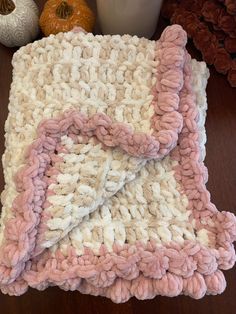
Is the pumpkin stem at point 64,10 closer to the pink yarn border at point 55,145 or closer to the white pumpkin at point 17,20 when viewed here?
the white pumpkin at point 17,20

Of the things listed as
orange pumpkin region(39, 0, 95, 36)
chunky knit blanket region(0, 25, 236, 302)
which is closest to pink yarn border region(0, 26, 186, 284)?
chunky knit blanket region(0, 25, 236, 302)

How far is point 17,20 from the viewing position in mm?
616

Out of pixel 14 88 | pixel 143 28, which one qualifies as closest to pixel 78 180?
pixel 14 88

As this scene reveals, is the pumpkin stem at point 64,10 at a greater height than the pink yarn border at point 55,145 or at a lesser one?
greater

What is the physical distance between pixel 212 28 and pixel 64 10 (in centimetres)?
21

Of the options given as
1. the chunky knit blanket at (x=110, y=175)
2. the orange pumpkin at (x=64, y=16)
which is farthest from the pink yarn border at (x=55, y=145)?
the orange pumpkin at (x=64, y=16)

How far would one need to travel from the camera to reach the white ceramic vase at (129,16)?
59 centimetres

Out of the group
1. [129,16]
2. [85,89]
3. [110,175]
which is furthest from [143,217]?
[129,16]

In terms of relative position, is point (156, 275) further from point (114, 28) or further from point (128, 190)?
point (114, 28)

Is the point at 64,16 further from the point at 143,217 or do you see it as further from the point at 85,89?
the point at 143,217

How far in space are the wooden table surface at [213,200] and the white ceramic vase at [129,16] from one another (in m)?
0.07

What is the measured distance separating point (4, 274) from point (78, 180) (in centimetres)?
12

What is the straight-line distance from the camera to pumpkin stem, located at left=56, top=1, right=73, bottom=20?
0.62 meters

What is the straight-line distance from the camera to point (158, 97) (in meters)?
0.53
